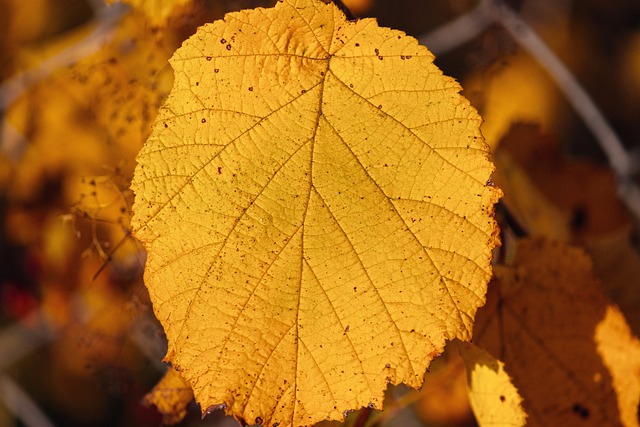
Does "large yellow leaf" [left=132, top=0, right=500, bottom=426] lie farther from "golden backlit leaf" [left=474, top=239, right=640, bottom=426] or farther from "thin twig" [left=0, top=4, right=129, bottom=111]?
"thin twig" [left=0, top=4, right=129, bottom=111]

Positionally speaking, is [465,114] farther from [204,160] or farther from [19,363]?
[19,363]

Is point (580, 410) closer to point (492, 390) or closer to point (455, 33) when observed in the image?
point (492, 390)

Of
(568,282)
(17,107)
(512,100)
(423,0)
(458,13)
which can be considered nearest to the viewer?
(568,282)

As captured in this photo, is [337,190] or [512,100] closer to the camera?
[337,190]

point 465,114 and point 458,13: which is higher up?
point 458,13

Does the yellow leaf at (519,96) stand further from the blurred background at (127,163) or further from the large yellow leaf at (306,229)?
the large yellow leaf at (306,229)

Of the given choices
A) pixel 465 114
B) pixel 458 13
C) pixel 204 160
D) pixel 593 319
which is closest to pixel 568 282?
pixel 593 319

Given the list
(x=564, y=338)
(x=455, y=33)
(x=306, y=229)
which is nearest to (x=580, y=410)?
(x=564, y=338)

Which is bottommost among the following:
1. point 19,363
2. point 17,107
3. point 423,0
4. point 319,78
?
point 319,78
